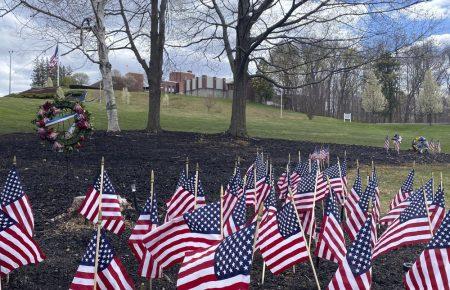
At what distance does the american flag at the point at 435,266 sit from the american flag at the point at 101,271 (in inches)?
89.9

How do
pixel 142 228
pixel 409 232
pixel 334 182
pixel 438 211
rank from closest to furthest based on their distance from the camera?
pixel 142 228, pixel 409 232, pixel 438 211, pixel 334 182

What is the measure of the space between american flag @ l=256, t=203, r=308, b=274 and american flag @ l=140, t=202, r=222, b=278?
2.18 feet

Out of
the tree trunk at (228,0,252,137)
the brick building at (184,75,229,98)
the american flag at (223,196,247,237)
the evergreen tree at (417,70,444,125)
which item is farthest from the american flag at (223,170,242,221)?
the brick building at (184,75,229,98)

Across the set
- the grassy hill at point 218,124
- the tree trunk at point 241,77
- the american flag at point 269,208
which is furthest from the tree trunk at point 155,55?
the american flag at point 269,208

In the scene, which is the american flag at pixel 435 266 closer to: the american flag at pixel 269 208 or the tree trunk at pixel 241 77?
A: the american flag at pixel 269 208

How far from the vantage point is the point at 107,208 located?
227 inches

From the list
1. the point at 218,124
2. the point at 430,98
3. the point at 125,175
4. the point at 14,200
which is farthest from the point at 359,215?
the point at 430,98

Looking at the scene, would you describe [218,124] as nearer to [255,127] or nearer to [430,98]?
[255,127]

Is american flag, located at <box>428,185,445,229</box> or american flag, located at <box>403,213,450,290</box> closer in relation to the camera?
american flag, located at <box>403,213,450,290</box>

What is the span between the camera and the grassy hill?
27688mm

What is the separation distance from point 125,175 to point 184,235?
23.6ft

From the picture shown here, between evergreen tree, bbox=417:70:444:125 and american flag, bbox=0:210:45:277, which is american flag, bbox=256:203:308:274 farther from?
evergreen tree, bbox=417:70:444:125

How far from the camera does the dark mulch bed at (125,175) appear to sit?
555cm

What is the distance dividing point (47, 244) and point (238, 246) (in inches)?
143
